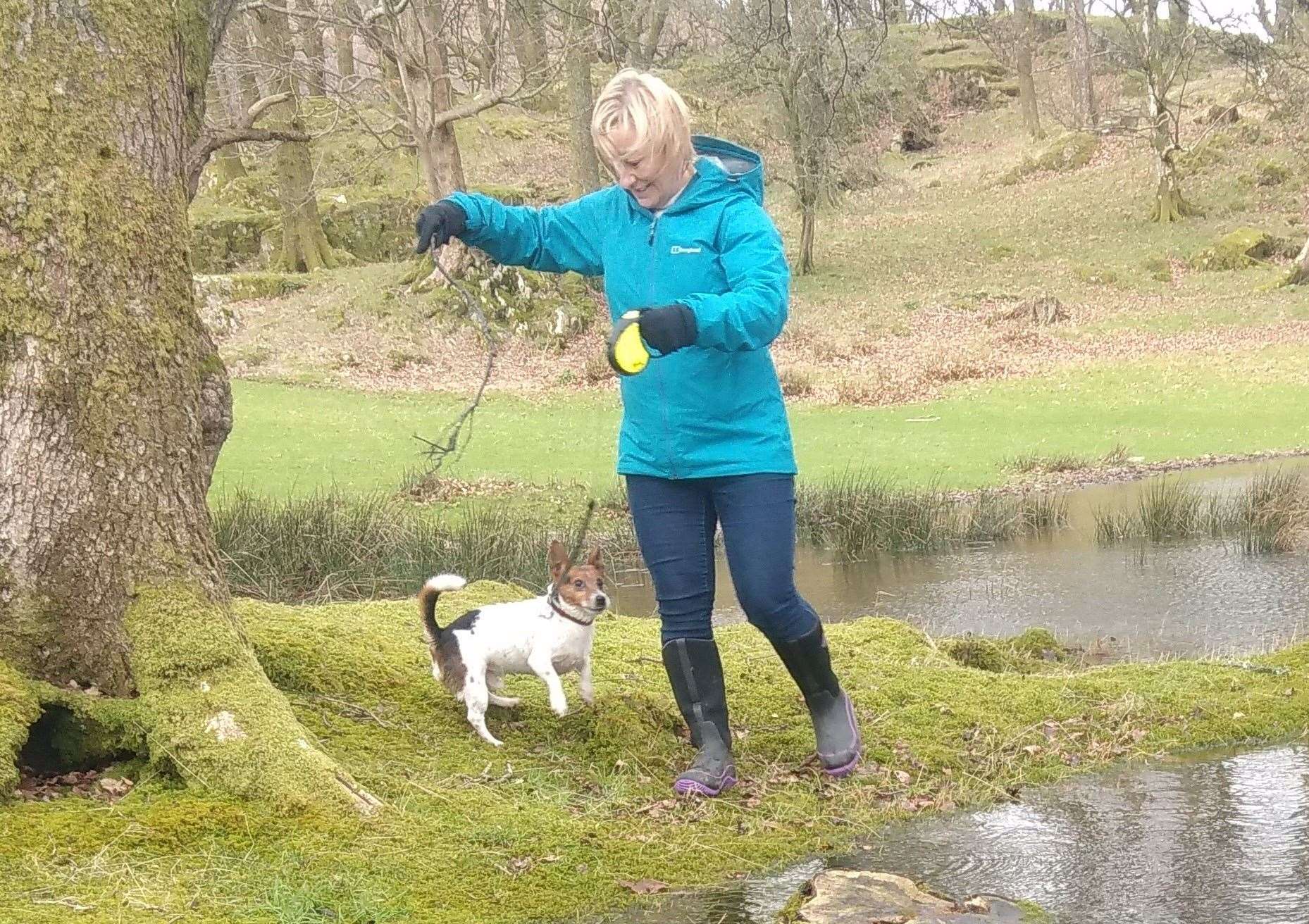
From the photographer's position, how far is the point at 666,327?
3.99m

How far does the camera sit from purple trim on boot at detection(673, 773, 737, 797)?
457 centimetres

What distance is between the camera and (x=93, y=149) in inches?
168

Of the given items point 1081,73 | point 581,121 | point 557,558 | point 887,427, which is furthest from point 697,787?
point 1081,73

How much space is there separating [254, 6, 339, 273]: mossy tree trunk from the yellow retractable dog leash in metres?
22.9

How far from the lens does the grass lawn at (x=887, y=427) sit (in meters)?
15.3

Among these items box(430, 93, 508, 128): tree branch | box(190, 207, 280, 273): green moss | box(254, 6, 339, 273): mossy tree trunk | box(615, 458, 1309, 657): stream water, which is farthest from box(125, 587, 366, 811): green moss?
box(190, 207, 280, 273): green moss

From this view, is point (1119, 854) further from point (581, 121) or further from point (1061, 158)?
point (1061, 158)

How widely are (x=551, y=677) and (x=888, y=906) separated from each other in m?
1.81

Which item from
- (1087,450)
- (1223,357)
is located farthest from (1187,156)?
(1087,450)

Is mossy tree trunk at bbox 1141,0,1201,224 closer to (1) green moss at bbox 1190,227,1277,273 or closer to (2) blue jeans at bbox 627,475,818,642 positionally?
(1) green moss at bbox 1190,227,1277,273

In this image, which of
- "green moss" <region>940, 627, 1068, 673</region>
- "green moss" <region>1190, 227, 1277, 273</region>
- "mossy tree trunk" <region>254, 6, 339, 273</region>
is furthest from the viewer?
"green moss" <region>1190, 227, 1277, 273</region>

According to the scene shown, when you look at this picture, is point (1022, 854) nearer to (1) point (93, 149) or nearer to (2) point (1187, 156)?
(1) point (93, 149)

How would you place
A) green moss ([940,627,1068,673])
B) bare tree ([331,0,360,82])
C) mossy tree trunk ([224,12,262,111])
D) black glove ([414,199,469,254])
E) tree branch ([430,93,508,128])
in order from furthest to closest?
mossy tree trunk ([224,12,262,111]) < tree branch ([430,93,508,128]) < bare tree ([331,0,360,82]) < green moss ([940,627,1068,673]) < black glove ([414,199,469,254])

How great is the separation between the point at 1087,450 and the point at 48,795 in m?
14.1
